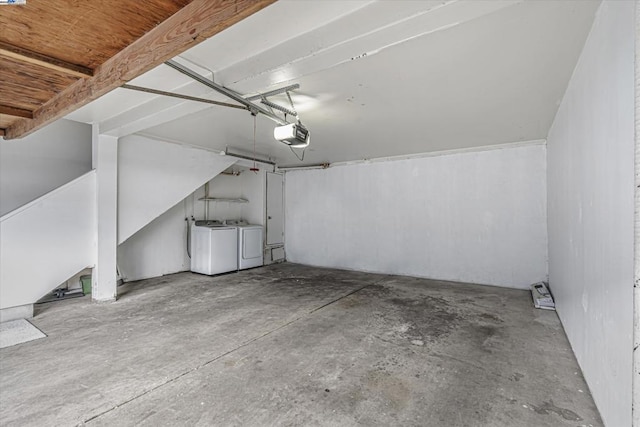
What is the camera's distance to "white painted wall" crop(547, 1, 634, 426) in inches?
47.9

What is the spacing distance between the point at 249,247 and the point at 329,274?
173cm

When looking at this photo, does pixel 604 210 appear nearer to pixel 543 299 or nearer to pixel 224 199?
pixel 543 299

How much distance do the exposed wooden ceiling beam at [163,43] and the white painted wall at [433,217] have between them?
4644 millimetres

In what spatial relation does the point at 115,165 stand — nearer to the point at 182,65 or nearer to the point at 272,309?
the point at 182,65

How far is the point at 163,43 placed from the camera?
4.49ft

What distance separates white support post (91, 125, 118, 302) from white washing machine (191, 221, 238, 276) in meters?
1.53

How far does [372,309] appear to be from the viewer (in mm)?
3410

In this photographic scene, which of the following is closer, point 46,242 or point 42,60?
point 42,60

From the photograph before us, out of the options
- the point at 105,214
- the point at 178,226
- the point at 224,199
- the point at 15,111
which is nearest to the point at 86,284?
the point at 105,214

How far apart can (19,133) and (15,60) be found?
167cm

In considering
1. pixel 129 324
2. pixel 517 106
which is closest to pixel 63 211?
pixel 129 324

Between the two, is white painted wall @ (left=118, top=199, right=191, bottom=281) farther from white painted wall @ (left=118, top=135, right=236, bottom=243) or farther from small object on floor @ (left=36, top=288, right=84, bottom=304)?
white painted wall @ (left=118, top=135, right=236, bottom=243)

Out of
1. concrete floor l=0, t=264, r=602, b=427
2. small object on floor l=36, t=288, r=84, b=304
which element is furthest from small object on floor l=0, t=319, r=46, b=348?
small object on floor l=36, t=288, r=84, b=304

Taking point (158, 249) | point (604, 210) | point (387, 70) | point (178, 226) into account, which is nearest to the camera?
point (604, 210)
